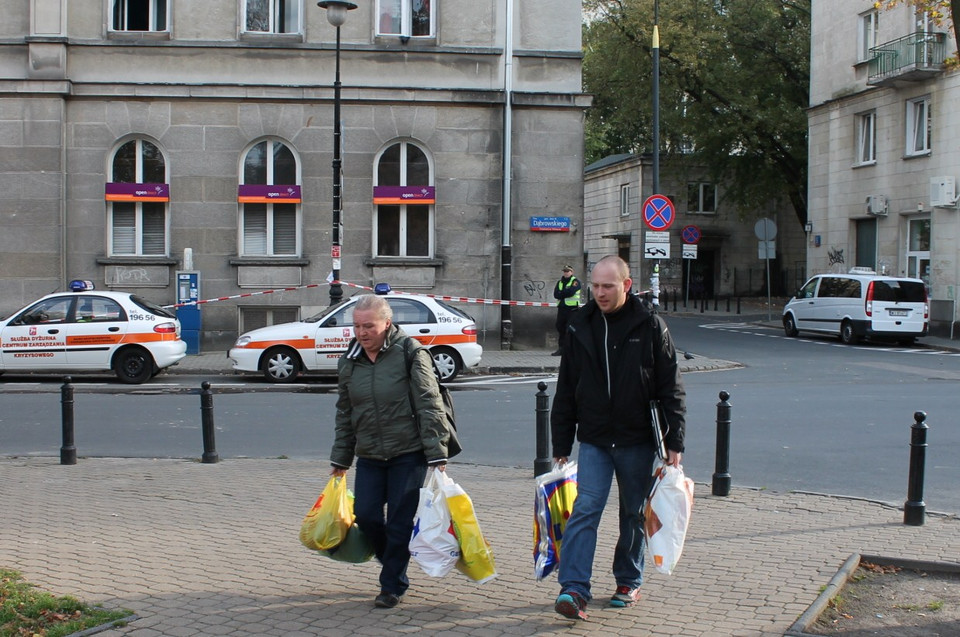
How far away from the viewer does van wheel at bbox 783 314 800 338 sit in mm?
29422

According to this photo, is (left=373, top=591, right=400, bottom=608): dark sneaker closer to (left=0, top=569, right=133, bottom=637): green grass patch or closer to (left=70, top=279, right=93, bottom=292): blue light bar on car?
(left=0, top=569, right=133, bottom=637): green grass patch

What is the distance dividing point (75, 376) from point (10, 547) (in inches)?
482

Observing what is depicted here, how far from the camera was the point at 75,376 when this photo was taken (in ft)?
60.8

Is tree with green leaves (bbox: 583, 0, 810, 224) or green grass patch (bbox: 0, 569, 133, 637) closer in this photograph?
green grass patch (bbox: 0, 569, 133, 637)

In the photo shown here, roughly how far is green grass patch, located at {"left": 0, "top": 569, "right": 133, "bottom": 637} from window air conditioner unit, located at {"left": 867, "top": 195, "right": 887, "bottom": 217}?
3099cm

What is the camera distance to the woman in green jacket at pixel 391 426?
5.71 m

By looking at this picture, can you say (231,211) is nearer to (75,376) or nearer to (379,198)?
(379,198)

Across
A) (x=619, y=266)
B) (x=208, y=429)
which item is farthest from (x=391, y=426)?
(x=208, y=429)

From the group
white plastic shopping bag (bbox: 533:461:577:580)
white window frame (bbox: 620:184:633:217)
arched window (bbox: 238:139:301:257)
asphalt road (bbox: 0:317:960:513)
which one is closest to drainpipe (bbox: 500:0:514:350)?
arched window (bbox: 238:139:301:257)

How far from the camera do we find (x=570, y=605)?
537cm


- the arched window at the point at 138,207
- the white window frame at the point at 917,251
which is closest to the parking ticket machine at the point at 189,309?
the arched window at the point at 138,207

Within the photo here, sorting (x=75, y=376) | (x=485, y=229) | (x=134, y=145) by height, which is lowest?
(x=75, y=376)

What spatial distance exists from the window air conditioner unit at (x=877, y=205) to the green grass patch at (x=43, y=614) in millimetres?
30985

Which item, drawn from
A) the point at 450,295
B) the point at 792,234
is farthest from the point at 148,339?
the point at 792,234
